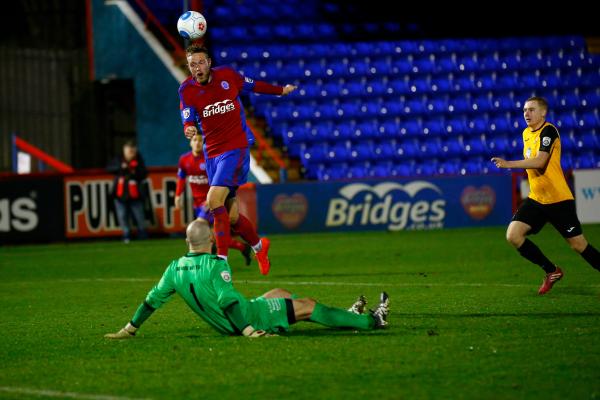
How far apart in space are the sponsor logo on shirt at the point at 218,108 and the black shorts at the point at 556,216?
9.83 ft

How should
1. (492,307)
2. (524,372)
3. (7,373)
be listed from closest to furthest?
(524,372), (7,373), (492,307)

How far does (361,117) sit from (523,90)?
13.2 ft

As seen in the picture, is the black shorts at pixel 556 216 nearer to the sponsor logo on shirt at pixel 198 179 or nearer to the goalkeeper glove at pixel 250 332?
the goalkeeper glove at pixel 250 332

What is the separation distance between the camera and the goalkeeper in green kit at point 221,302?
690 centimetres

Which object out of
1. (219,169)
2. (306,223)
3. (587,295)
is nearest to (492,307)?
(587,295)

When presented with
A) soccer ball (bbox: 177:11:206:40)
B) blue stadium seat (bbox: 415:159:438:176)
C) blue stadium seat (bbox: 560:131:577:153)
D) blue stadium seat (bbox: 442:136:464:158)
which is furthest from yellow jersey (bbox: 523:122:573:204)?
blue stadium seat (bbox: 560:131:577:153)

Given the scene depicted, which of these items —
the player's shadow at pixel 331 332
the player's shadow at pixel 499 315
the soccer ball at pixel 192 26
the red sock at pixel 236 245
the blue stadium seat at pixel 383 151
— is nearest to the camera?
the player's shadow at pixel 331 332

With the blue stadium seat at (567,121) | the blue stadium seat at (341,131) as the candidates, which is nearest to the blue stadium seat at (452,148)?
the blue stadium seat at (341,131)

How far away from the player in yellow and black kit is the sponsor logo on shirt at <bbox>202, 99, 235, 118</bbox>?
2.81 meters

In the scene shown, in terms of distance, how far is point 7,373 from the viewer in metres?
6.36

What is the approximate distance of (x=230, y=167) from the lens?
1001 centimetres

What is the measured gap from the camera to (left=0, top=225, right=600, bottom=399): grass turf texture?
5.67 metres

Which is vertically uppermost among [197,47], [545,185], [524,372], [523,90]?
[523,90]

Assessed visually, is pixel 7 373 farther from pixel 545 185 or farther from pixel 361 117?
pixel 361 117
